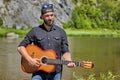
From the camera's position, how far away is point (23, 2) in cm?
11694

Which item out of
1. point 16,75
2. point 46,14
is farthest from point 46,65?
point 16,75

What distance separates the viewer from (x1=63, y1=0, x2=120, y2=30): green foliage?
424 ft

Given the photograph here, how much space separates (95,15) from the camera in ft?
462

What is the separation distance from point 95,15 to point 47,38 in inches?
5213

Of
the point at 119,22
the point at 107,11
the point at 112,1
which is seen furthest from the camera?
the point at 112,1

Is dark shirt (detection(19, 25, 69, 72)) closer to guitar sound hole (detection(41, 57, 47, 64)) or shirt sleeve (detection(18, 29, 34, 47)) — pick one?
shirt sleeve (detection(18, 29, 34, 47))

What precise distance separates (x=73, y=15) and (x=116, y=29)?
14.6 meters

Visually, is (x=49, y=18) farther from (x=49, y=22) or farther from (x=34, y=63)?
(x=34, y=63)

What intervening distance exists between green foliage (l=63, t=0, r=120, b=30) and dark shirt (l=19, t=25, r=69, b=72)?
112226 millimetres

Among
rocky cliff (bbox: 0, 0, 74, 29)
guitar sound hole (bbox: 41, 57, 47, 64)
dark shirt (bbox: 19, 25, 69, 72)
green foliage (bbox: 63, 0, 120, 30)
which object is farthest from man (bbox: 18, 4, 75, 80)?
green foliage (bbox: 63, 0, 120, 30)

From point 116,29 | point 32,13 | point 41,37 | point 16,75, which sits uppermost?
point 41,37

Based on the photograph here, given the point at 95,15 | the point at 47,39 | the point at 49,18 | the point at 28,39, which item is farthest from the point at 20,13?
the point at 49,18

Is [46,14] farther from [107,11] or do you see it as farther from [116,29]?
[107,11]

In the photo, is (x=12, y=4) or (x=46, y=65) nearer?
(x=46, y=65)
